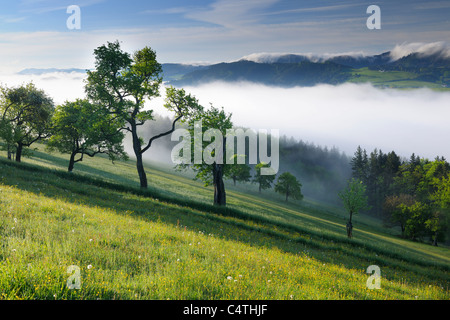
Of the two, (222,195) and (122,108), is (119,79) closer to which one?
(122,108)

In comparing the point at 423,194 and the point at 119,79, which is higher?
the point at 119,79

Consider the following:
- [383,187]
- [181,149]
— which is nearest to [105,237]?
[181,149]

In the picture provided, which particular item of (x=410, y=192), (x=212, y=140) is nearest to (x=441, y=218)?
(x=410, y=192)

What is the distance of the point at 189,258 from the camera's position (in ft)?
24.9

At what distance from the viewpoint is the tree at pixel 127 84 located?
2972cm

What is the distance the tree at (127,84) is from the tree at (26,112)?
16677 mm

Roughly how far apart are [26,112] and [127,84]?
23.8m

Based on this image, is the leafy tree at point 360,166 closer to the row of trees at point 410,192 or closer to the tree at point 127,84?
the row of trees at point 410,192

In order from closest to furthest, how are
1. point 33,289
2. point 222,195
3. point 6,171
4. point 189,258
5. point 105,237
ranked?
point 33,289, point 189,258, point 105,237, point 6,171, point 222,195

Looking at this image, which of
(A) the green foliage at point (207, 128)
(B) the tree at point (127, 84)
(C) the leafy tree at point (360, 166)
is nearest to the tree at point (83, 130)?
(B) the tree at point (127, 84)

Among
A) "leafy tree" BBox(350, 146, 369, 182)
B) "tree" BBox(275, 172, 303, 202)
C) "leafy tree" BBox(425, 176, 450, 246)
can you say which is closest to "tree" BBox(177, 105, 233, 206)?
"leafy tree" BBox(425, 176, 450, 246)

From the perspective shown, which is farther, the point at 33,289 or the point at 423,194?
the point at 423,194

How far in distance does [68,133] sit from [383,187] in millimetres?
133438

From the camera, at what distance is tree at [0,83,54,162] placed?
39575 millimetres
